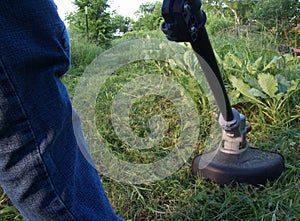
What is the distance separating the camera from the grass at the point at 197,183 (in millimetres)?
1048

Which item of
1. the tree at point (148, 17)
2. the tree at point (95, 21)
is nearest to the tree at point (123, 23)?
the tree at point (148, 17)

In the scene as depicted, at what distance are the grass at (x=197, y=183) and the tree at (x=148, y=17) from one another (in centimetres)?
350

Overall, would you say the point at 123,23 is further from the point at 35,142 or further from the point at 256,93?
the point at 35,142

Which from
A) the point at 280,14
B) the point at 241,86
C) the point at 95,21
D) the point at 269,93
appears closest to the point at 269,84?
the point at 269,93

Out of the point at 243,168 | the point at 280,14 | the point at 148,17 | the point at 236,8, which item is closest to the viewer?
the point at 243,168

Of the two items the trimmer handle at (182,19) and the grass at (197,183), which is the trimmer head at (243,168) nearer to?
the grass at (197,183)

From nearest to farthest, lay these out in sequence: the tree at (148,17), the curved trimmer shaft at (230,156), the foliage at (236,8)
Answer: the curved trimmer shaft at (230,156), the foliage at (236,8), the tree at (148,17)

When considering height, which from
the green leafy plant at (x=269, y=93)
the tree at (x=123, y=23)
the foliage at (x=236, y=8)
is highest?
the green leafy plant at (x=269, y=93)

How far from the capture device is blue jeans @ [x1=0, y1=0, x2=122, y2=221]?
45 centimetres

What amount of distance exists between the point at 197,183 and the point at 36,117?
2.76 ft

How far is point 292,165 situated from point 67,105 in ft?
3.44

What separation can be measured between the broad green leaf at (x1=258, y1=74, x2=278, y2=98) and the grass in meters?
0.10

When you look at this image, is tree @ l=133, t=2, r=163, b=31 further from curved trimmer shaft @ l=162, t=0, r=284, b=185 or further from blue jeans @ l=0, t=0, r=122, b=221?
blue jeans @ l=0, t=0, r=122, b=221

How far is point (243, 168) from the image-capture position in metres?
1.16
